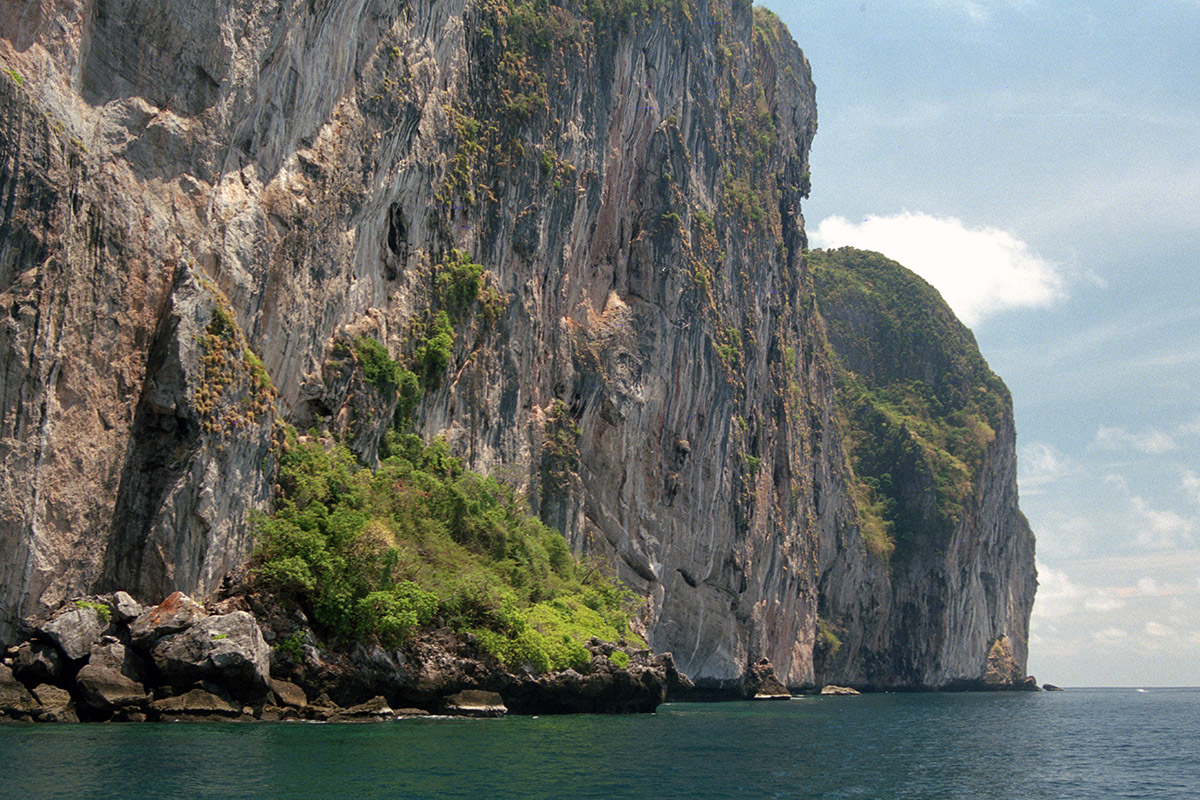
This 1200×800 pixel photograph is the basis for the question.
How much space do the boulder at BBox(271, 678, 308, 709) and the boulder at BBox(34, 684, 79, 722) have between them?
5364 millimetres

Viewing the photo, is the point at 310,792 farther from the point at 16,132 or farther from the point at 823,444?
the point at 823,444

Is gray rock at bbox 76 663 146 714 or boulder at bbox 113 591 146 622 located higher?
boulder at bbox 113 591 146 622

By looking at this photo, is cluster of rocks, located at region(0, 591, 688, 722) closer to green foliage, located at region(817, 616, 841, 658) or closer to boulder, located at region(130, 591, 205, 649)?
boulder, located at region(130, 591, 205, 649)

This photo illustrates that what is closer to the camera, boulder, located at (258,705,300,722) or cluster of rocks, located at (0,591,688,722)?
cluster of rocks, located at (0,591,688,722)

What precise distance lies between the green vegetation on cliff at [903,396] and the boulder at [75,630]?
89.9 meters

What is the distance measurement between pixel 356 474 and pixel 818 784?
781 inches

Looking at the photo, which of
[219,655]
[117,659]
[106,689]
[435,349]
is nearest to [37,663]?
[106,689]

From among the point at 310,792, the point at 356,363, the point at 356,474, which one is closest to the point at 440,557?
the point at 356,474

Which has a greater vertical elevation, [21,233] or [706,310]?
[706,310]

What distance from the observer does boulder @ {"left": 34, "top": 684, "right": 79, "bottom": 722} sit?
24.5m

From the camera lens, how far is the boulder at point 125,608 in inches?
1056


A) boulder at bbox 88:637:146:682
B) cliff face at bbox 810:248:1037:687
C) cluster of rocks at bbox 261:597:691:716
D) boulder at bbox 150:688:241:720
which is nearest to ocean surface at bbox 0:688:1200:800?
boulder at bbox 150:688:241:720

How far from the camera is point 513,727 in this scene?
3075 centimetres

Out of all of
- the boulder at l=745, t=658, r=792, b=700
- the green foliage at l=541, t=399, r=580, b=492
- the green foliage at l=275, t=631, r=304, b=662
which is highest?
the green foliage at l=541, t=399, r=580, b=492
